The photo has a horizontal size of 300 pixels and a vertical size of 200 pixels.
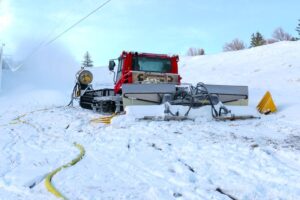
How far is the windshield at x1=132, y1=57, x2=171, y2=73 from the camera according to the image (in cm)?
1270

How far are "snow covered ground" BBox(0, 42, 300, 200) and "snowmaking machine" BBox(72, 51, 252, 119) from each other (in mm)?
574

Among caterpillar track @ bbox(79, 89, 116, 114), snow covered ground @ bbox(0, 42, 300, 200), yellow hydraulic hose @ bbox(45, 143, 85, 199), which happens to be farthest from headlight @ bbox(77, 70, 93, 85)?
yellow hydraulic hose @ bbox(45, 143, 85, 199)

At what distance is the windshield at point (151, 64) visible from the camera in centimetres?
1270

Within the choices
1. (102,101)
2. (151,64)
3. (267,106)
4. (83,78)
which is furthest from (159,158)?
(83,78)

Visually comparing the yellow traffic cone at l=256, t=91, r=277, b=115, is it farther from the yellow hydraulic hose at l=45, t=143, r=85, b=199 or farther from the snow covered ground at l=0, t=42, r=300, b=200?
the yellow hydraulic hose at l=45, t=143, r=85, b=199

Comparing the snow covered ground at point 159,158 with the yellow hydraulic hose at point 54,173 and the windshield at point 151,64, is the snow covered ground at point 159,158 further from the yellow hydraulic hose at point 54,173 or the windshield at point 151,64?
the windshield at point 151,64

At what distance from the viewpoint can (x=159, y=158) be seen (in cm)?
547

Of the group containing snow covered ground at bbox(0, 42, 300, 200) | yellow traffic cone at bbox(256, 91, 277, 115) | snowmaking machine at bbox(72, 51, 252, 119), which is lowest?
snow covered ground at bbox(0, 42, 300, 200)

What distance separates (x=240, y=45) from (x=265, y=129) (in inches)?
2547

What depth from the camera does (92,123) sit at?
9.95 meters

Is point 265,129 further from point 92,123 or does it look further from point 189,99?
point 92,123

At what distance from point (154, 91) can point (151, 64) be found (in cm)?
244

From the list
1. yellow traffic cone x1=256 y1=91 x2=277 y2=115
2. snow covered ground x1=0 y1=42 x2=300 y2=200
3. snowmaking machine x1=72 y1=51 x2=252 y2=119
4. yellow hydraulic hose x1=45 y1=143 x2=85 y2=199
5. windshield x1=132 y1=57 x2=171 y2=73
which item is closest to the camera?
yellow hydraulic hose x1=45 y1=143 x2=85 y2=199

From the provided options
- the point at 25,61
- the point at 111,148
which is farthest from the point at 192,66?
the point at 111,148
